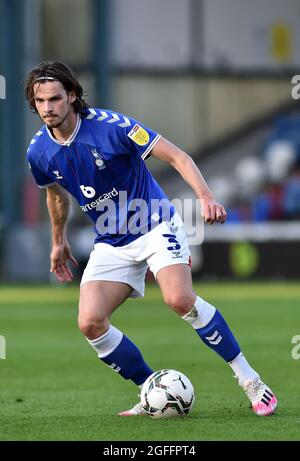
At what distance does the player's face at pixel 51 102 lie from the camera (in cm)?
671

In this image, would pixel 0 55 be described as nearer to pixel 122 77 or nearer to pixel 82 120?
pixel 122 77

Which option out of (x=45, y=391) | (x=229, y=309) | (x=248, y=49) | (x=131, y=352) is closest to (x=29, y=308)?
(x=229, y=309)

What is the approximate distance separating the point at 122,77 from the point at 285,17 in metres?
4.05

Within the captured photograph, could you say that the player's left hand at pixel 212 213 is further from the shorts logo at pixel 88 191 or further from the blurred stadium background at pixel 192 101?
the blurred stadium background at pixel 192 101

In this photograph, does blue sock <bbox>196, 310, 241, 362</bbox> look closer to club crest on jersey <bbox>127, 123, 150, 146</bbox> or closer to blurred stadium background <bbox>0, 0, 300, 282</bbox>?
club crest on jersey <bbox>127, 123, 150, 146</bbox>

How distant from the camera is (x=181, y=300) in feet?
22.1

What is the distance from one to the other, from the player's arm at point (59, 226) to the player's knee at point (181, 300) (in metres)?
0.95

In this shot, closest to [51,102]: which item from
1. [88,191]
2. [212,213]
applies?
[88,191]

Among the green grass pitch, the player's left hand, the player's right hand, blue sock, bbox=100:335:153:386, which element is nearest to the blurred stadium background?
the green grass pitch

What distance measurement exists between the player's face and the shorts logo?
0.43 metres

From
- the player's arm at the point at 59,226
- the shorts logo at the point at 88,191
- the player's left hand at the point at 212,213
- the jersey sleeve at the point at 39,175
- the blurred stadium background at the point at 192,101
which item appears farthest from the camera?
the blurred stadium background at the point at 192,101

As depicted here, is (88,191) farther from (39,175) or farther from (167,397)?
(167,397)

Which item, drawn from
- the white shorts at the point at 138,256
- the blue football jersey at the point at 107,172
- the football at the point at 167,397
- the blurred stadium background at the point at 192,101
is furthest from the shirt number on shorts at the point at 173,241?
the blurred stadium background at the point at 192,101

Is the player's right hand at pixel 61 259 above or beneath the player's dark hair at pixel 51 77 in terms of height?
beneath
